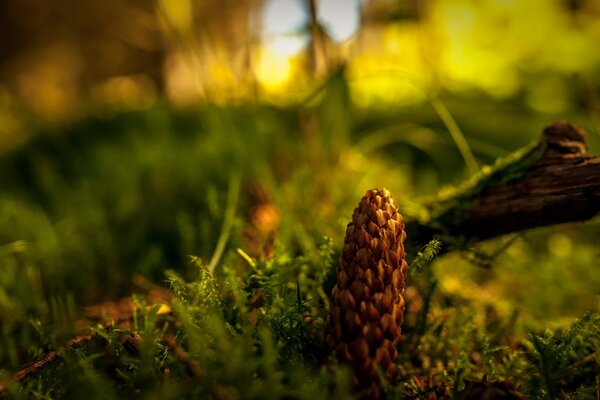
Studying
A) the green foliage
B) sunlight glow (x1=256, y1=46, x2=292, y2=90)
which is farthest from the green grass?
sunlight glow (x1=256, y1=46, x2=292, y2=90)

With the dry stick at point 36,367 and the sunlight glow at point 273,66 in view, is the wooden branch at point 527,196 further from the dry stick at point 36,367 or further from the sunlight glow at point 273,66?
the sunlight glow at point 273,66

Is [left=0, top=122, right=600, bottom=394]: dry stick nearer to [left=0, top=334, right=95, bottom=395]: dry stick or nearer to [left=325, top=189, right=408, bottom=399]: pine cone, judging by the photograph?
[left=0, top=334, right=95, bottom=395]: dry stick

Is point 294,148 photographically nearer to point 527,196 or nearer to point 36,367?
point 527,196

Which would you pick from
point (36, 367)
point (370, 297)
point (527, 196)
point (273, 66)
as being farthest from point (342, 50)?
point (36, 367)

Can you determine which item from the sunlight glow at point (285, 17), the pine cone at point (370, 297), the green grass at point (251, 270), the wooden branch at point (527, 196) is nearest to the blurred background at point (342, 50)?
the sunlight glow at point (285, 17)

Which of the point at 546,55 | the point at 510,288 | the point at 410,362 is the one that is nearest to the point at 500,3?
the point at 546,55
